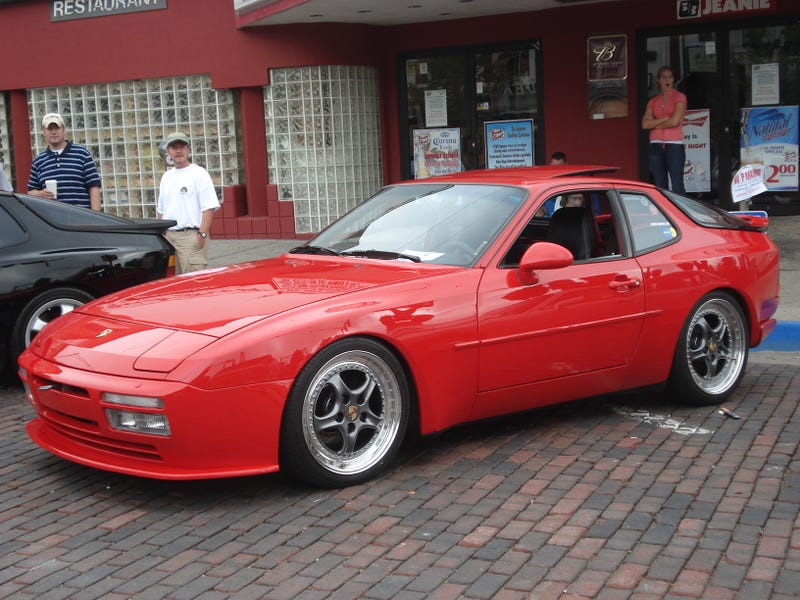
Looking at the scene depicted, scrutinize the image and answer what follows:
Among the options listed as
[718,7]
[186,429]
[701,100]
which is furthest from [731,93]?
[186,429]

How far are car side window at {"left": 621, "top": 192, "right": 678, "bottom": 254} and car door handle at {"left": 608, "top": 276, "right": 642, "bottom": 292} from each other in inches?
10.2

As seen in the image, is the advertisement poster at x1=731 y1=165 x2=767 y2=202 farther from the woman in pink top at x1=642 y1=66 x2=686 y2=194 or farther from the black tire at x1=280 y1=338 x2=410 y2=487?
the black tire at x1=280 y1=338 x2=410 y2=487

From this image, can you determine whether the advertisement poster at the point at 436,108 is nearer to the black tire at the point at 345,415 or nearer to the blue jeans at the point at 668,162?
the blue jeans at the point at 668,162

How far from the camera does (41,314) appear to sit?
287 inches

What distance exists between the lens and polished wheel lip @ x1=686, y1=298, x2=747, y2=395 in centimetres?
642

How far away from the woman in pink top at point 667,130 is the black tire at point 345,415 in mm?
8489

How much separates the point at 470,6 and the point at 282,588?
36.7 ft

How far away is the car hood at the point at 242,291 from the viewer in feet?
16.2

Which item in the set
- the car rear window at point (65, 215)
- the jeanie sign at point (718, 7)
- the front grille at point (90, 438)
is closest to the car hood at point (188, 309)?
the front grille at point (90, 438)

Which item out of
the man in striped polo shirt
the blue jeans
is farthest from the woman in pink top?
the man in striped polo shirt

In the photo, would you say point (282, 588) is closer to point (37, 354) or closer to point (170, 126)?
point (37, 354)

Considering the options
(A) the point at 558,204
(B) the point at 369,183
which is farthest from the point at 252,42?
(A) the point at 558,204

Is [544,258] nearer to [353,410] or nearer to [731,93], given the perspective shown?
[353,410]

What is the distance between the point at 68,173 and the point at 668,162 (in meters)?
6.98
